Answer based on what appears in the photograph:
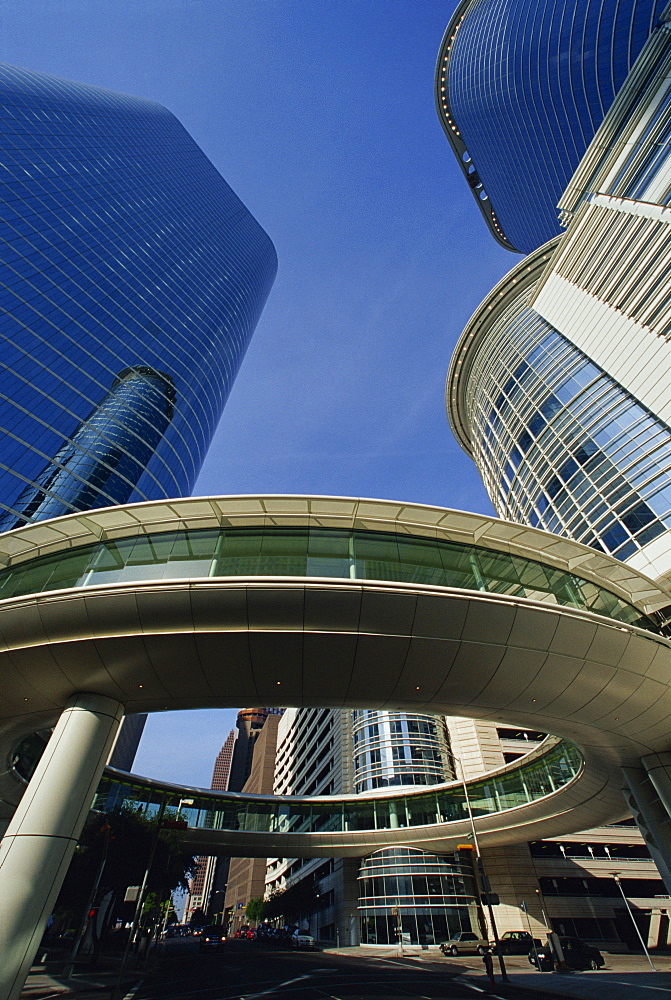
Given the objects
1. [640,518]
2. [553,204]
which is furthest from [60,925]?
[553,204]

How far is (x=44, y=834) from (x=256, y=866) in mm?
121183

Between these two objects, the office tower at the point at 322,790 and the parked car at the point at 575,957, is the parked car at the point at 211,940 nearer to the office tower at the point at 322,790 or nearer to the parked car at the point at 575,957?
the office tower at the point at 322,790

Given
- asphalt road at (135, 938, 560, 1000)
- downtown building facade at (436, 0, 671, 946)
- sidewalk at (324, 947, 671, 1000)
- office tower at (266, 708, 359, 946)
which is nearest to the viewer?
sidewalk at (324, 947, 671, 1000)

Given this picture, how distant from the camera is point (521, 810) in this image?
28.4 meters

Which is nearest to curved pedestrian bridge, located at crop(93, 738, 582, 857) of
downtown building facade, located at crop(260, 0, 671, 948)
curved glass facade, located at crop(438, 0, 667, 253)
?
downtown building facade, located at crop(260, 0, 671, 948)

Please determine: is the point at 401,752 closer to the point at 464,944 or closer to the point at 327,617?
the point at 464,944

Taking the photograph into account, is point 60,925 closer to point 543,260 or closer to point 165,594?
point 165,594

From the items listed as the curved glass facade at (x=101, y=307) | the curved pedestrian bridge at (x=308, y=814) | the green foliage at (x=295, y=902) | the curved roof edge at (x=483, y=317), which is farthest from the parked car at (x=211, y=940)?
the curved roof edge at (x=483, y=317)

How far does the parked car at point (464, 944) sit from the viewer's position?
30923 millimetres

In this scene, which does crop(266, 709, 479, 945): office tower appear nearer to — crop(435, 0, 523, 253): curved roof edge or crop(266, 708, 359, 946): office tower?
crop(266, 708, 359, 946): office tower

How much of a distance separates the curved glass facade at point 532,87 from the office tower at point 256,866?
13450 centimetres

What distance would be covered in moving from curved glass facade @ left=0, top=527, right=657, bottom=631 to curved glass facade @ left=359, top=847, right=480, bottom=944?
33.9 metres

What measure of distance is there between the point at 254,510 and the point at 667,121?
40.1m

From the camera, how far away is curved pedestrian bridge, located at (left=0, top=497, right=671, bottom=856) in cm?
1177
